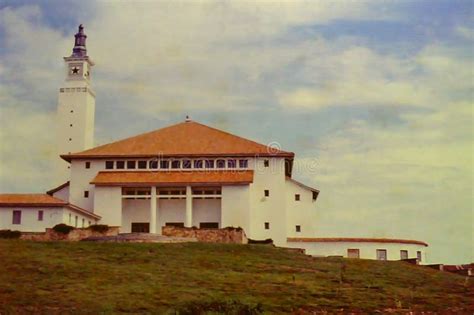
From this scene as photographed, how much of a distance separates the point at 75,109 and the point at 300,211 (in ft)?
82.9

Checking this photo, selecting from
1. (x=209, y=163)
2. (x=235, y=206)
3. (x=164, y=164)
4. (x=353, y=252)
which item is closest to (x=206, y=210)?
(x=235, y=206)

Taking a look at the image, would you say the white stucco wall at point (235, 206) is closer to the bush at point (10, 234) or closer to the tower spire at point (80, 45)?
the bush at point (10, 234)

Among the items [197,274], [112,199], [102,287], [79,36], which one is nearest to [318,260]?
[197,274]

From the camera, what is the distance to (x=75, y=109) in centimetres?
7144

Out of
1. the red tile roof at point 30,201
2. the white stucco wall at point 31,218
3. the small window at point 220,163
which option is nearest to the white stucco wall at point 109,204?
the red tile roof at point 30,201

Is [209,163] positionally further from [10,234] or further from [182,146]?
[10,234]

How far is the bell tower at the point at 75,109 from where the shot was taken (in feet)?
230

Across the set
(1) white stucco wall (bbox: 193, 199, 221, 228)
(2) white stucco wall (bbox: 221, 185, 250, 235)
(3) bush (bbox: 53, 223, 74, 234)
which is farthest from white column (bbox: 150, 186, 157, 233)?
(3) bush (bbox: 53, 223, 74, 234)

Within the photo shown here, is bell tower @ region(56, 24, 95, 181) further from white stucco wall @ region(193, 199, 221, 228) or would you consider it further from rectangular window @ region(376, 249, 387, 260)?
rectangular window @ region(376, 249, 387, 260)

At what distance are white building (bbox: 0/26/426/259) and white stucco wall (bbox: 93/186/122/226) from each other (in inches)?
2.7

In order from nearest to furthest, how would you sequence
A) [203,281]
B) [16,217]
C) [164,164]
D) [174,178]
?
[203,281] → [16,217] → [174,178] → [164,164]

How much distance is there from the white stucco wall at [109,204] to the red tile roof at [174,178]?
0.59 meters

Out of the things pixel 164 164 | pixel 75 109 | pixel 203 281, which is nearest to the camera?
pixel 203 281

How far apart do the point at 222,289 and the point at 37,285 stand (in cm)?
718
